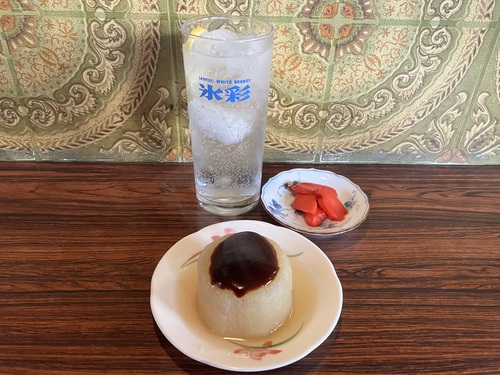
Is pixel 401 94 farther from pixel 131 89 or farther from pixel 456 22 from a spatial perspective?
pixel 131 89

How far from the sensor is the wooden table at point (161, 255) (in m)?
0.63

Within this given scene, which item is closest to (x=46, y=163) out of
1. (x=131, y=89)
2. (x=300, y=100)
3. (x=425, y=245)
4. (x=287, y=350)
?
(x=131, y=89)

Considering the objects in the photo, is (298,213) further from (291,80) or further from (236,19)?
(236,19)

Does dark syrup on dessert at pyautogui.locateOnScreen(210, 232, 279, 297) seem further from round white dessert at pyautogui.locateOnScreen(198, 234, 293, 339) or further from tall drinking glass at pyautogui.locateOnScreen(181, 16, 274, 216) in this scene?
tall drinking glass at pyautogui.locateOnScreen(181, 16, 274, 216)

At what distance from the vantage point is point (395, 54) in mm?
904

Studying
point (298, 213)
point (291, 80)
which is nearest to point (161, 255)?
point (298, 213)

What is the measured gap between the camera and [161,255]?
2.57 feet

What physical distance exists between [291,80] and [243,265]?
0.44m

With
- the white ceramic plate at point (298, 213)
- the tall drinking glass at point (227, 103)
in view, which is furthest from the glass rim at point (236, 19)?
the white ceramic plate at point (298, 213)

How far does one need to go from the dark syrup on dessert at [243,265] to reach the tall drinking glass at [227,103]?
21cm

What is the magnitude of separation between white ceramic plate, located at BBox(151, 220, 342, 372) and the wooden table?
0.03 metres

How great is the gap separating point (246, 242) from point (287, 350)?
0.52ft

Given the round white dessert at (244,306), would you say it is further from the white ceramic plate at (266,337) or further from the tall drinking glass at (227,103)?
the tall drinking glass at (227,103)

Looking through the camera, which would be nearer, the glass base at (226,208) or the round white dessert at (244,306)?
the round white dessert at (244,306)
